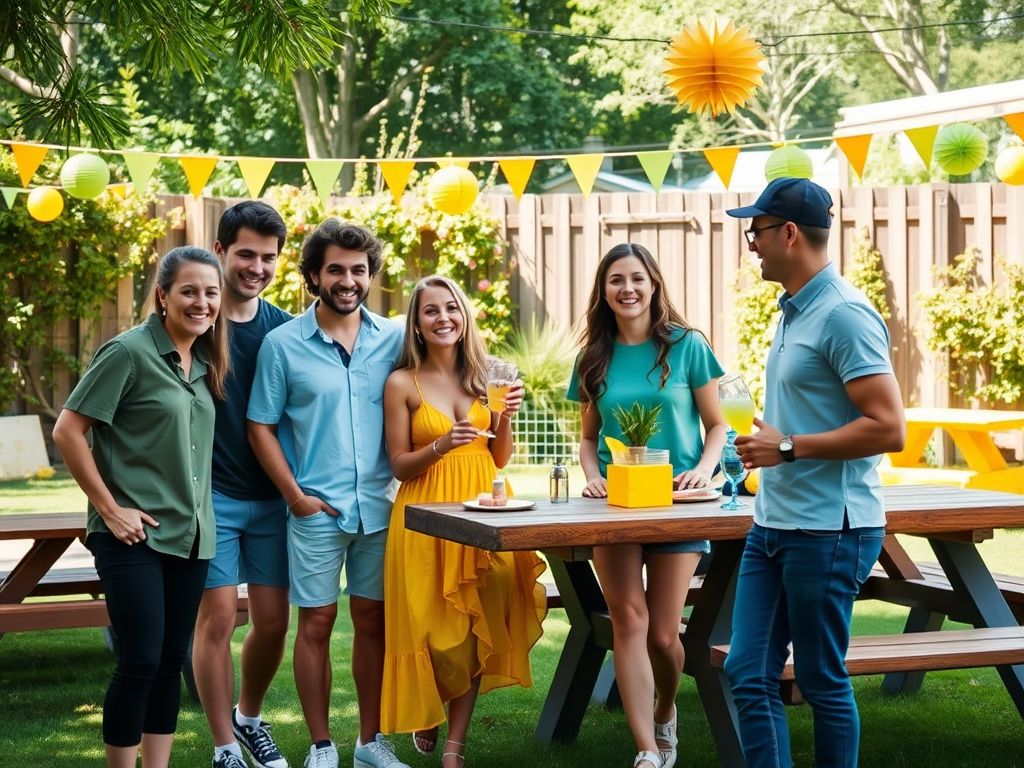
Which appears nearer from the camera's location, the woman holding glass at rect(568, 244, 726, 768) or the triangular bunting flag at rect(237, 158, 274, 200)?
the woman holding glass at rect(568, 244, 726, 768)

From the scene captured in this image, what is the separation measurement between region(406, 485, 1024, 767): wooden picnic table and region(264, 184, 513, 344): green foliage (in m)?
6.95

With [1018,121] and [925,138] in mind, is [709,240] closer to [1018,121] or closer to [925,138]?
[925,138]

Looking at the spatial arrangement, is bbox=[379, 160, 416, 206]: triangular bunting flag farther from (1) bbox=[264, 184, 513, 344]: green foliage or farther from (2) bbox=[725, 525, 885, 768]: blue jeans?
(2) bbox=[725, 525, 885, 768]: blue jeans

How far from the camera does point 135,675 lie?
308 cm

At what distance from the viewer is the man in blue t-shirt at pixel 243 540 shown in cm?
363

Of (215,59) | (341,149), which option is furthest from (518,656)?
(341,149)

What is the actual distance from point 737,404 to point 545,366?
7.45 meters

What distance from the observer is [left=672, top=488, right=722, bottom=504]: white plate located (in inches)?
140

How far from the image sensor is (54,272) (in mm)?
10312

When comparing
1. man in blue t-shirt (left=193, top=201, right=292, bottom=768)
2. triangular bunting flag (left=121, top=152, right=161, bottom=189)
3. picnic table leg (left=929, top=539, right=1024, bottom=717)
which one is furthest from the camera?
triangular bunting flag (left=121, top=152, right=161, bottom=189)

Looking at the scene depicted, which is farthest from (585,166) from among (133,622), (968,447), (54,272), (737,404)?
(54,272)

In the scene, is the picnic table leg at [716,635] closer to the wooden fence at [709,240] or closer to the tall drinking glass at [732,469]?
the tall drinking glass at [732,469]

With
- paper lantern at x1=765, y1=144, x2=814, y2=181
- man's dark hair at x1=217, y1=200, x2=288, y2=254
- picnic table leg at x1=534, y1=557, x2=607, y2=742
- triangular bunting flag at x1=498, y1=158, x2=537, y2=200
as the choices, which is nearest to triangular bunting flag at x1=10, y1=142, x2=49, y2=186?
triangular bunting flag at x1=498, y1=158, x2=537, y2=200

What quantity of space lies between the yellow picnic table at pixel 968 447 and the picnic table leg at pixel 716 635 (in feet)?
15.8
